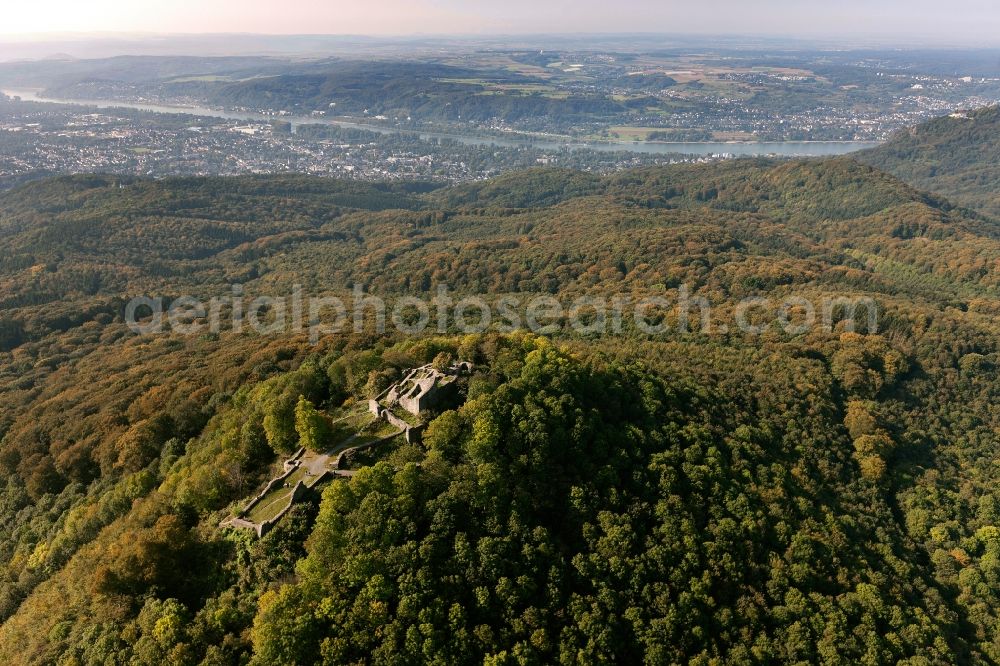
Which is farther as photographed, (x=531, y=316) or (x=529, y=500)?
(x=531, y=316)

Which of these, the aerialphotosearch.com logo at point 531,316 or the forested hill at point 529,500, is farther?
the aerialphotosearch.com logo at point 531,316

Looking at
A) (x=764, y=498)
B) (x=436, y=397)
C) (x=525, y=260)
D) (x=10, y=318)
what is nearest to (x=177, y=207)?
(x=10, y=318)

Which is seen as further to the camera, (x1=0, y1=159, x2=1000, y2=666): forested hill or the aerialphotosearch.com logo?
the aerialphotosearch.com logo

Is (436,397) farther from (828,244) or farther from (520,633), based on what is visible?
(828,244)

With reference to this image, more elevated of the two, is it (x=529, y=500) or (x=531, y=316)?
(x=529, y=500)
